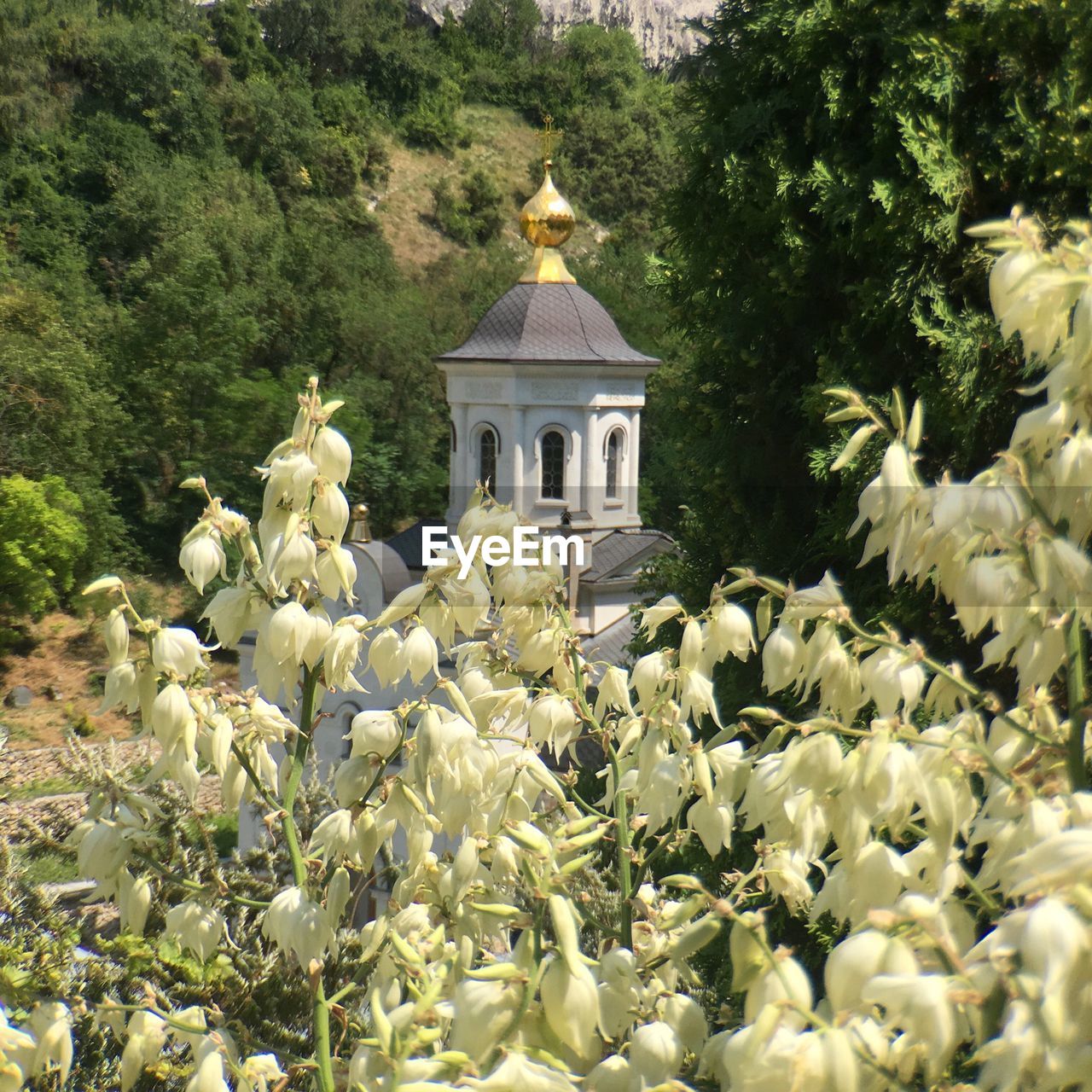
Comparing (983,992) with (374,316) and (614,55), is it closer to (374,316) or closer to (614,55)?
(374,316)

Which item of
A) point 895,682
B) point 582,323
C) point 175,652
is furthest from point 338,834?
point 582,323

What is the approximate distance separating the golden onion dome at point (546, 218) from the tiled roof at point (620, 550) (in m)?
4.05

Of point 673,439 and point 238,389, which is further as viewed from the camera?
point 238,389

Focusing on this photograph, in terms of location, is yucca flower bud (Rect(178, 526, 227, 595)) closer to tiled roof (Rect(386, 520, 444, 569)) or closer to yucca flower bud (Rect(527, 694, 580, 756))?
yucca flower bud (Rect(527, 694, 580, 756))

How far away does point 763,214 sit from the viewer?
4.35m

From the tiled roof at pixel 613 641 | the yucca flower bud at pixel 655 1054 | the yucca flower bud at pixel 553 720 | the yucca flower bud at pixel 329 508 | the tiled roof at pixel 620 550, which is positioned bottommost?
the tiled roof at pixel 613 641

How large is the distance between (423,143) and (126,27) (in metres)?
10.1

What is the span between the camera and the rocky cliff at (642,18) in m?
53.0

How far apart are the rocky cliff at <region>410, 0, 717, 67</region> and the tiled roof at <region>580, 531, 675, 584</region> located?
44.1 meters

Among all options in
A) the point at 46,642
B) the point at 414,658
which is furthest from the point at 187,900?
the point at 46,642

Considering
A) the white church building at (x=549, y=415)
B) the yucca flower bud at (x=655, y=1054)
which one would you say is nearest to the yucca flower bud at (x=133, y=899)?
the yucca flower bud at (x=655, y=1054)

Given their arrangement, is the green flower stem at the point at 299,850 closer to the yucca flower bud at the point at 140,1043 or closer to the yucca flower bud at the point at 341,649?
the yucca flower bud at the point at 341,649

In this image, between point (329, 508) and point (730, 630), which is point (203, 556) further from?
point (730, 630)

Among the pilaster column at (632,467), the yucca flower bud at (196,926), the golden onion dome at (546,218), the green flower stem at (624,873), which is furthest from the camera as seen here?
the golden onion dome at (546,218)
